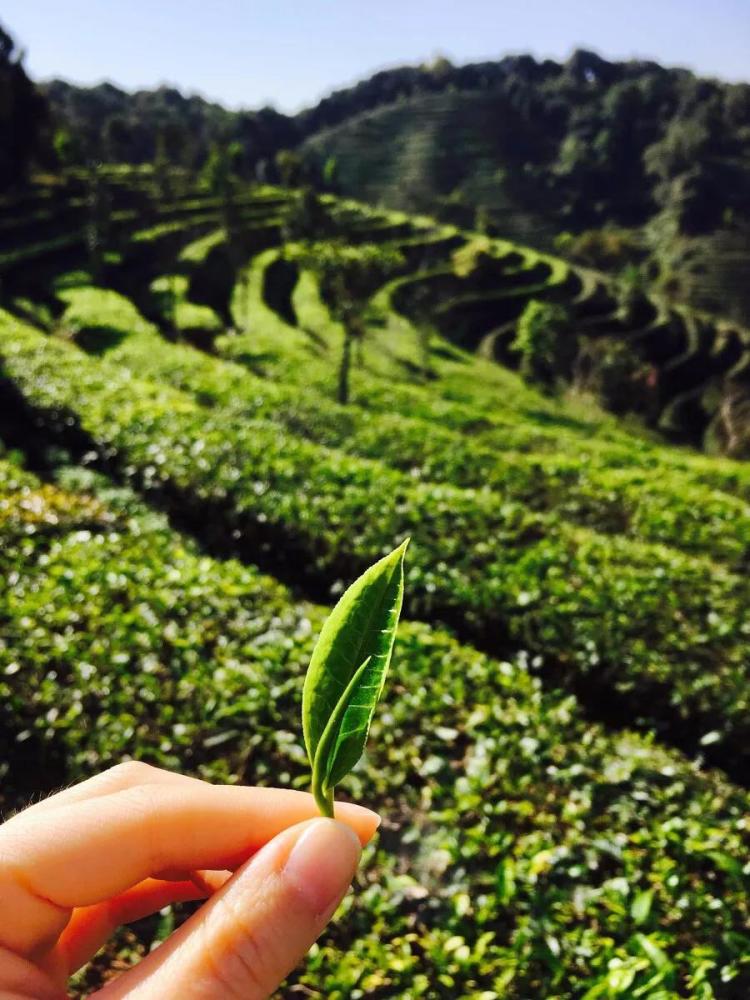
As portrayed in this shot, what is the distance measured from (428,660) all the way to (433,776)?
941mm

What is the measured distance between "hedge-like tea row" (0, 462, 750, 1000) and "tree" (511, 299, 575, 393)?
143 feet

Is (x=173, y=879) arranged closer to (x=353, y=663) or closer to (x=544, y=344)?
(x=353, y=663)

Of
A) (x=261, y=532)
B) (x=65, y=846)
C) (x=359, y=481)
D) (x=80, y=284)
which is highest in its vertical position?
(x=80, y=284)

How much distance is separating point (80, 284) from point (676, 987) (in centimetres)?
4152

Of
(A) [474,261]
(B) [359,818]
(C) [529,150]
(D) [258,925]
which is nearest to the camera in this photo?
(D) [258,925]

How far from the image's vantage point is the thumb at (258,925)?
1.42 meters

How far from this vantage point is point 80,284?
3878cm

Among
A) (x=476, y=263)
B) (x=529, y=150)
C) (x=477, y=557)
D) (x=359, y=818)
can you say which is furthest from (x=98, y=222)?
(x=529, y=150)

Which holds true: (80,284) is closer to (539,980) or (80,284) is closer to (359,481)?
(359,481)

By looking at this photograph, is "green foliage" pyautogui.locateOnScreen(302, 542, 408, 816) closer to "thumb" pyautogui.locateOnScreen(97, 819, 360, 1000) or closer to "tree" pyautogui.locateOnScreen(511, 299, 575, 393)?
"thumb" pyautogui.locateOnScreen(97, 819, 360, 1000)

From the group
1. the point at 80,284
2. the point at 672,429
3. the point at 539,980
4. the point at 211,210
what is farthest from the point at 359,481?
the point at 211,210

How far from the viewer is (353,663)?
1354mm

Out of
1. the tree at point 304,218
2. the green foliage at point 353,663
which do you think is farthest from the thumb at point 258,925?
the tree at point 304,218

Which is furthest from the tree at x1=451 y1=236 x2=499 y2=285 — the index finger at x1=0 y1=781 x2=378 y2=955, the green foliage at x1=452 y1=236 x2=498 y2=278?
the index finger at x1=0 y1=781 x2=378 y2=955
